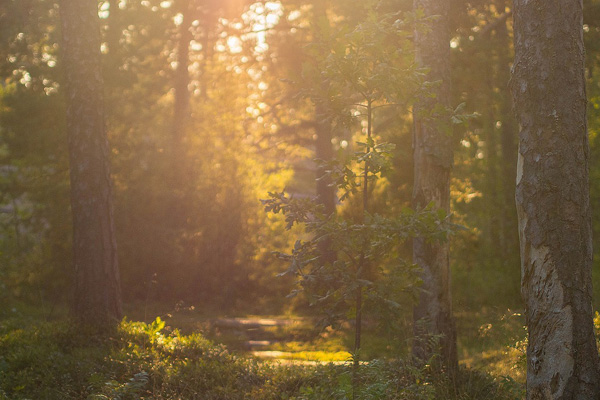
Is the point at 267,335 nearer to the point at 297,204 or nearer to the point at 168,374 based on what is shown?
the point at 168,374

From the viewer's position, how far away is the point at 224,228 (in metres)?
18.0

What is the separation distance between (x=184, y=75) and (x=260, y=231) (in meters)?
5.66

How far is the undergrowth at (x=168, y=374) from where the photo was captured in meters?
6.20

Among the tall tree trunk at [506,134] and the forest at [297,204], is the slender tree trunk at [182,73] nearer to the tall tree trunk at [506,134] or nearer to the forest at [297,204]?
the forest at [297,204]

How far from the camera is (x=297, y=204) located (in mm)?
5934

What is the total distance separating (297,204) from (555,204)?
2331 millimetres

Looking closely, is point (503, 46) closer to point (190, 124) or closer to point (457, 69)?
point (457, 69)

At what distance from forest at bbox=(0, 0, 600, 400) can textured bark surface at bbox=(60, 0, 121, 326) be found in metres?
0.03

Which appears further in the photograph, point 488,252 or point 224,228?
point 488,252

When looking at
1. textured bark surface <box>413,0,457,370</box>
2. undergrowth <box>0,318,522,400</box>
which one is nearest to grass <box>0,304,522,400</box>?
undergrowth <box>0,318,522,400</box>

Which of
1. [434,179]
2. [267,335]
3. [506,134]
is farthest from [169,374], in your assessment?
[506,134]

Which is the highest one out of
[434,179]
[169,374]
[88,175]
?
[88,175]

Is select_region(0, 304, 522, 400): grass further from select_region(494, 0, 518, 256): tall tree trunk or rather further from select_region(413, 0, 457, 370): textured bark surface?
select_region(494, 0, 518, 256): tall tree trunk

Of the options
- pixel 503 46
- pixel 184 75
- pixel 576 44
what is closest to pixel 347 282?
pixel 576 44
